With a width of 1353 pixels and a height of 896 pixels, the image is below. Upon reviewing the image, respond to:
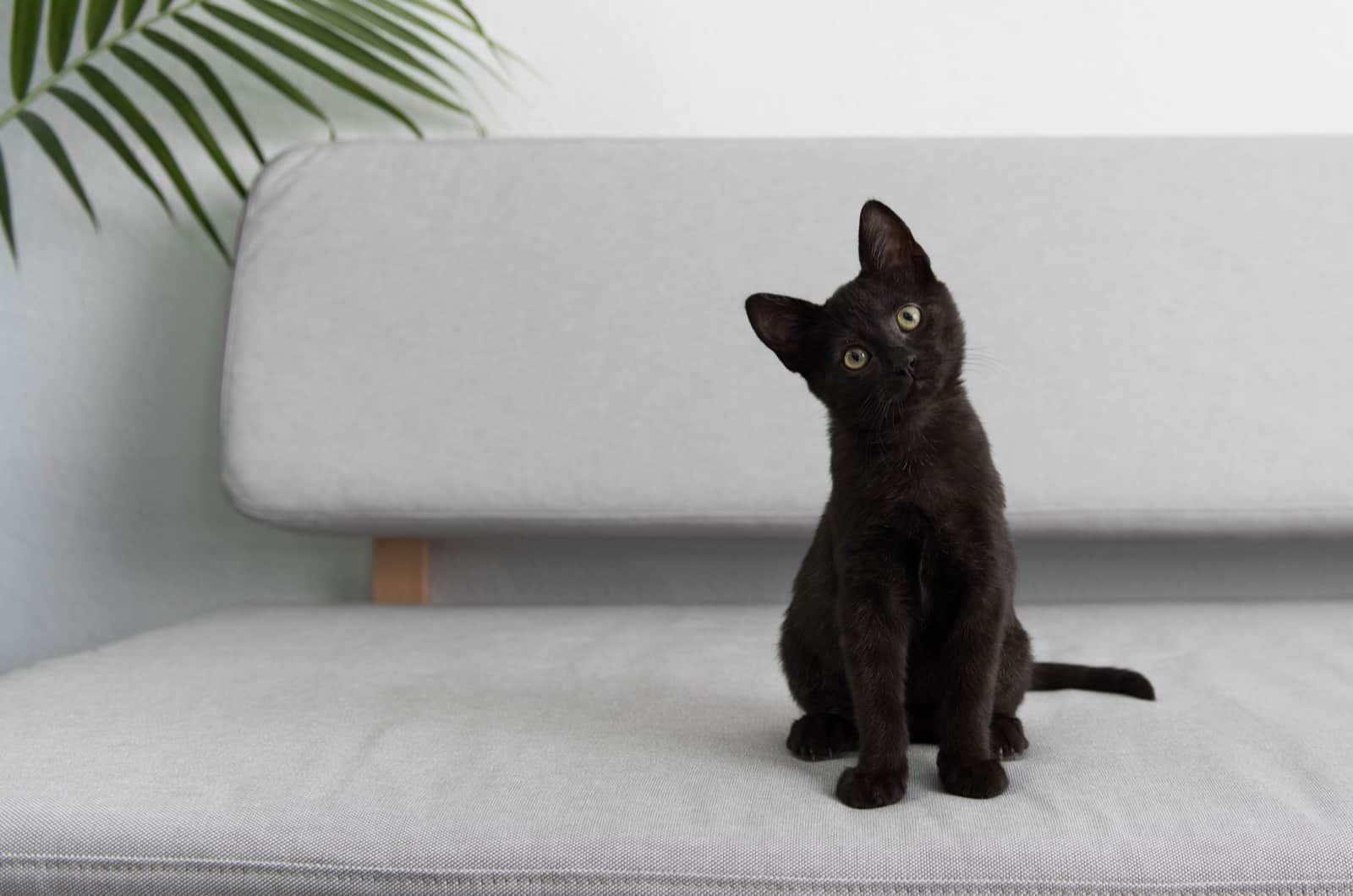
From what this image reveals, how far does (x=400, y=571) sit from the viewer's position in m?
1.75

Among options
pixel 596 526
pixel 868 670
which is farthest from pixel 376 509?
pixel 868 670

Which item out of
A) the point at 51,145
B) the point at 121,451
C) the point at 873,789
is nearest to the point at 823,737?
the point at 873,789

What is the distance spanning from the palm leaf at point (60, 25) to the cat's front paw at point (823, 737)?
1379mm

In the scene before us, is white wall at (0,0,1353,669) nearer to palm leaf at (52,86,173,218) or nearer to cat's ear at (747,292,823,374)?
palm leaf at (52,86,173,218)

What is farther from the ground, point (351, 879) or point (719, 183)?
point (719, 183)

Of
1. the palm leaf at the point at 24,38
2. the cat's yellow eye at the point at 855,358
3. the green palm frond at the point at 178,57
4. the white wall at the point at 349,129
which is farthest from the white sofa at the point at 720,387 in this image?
the cat's yellow eye at the point at 855,358

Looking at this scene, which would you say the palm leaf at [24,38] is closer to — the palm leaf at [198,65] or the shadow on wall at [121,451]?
the palm leaf at [198,65]

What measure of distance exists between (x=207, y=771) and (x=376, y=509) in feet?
2.31

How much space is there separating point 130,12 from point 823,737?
4.54 feet

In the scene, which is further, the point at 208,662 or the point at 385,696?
the point at 208,662

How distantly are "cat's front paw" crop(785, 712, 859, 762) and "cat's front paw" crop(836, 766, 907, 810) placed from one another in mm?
100

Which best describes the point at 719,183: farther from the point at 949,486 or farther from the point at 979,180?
the point at 949,486

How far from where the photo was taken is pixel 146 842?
2.58 ft

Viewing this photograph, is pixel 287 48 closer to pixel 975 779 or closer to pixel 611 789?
pixel 611 789
